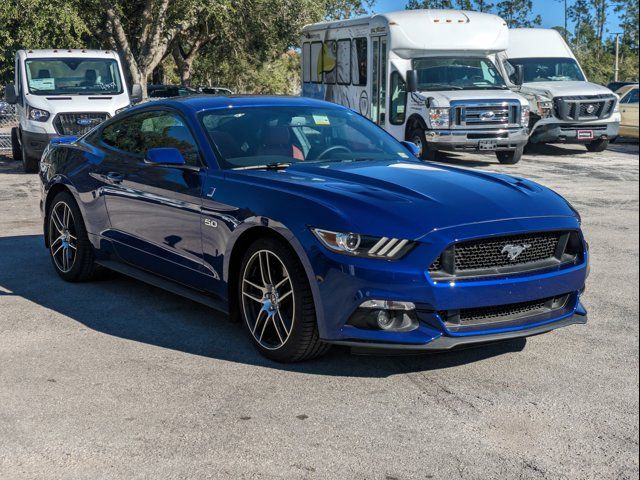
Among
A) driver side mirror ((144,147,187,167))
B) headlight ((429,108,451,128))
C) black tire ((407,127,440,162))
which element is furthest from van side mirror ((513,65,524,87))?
driver side mirror ((144,147,187,167))

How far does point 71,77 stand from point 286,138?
1210cm

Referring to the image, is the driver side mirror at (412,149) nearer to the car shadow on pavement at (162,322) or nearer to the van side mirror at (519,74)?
the car shadow on pavement at (162,322)

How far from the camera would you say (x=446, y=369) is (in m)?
5.08

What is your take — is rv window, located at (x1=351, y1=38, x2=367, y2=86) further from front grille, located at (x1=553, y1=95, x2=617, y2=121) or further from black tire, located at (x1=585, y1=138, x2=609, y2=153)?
black tire, located at (x1=585, y1=138, x2=609, y2=153)

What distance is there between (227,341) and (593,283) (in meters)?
3.23

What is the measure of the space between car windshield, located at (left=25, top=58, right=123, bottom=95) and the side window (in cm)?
555

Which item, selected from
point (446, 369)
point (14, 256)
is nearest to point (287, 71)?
point (14, 256)

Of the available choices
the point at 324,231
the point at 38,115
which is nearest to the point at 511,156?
the point at 38,115

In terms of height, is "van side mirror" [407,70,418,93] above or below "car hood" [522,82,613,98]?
above

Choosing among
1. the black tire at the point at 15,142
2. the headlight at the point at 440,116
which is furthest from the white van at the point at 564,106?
the black tire at the point at 15,142

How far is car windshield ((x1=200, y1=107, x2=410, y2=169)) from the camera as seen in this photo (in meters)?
5.96

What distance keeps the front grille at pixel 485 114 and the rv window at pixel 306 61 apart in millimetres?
6171

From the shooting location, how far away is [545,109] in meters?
20.3

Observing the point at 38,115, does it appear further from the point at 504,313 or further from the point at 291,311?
the point at 504,313
